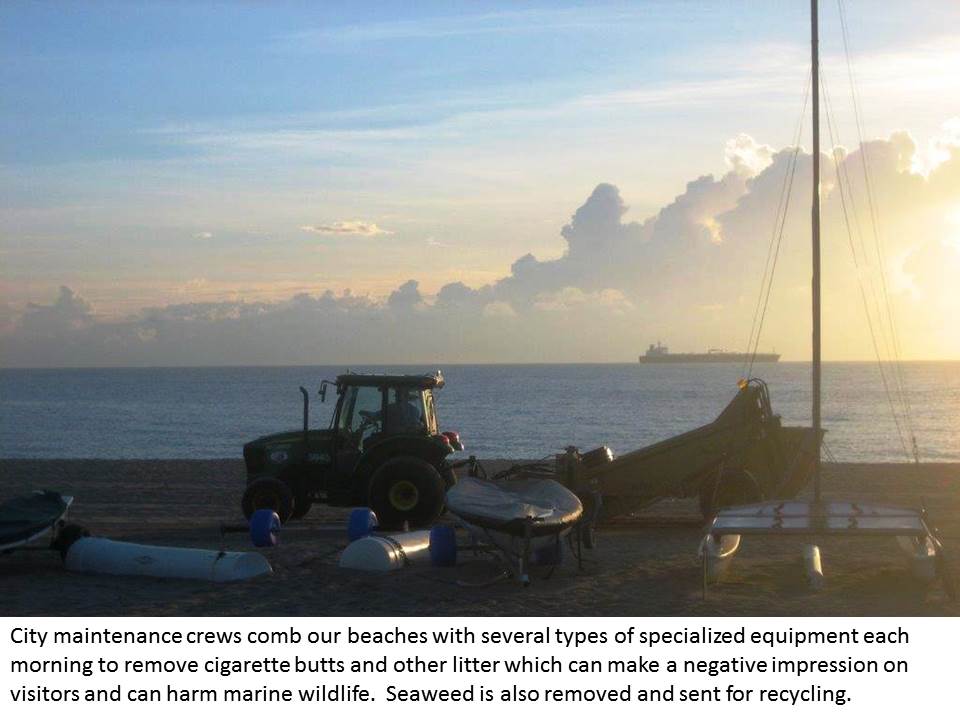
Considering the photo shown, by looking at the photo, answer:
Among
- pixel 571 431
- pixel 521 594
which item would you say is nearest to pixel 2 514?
pixel 521 594

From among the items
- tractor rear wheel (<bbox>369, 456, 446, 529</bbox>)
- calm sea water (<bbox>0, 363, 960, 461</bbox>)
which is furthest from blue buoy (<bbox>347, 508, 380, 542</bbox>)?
calm sea water (<bbox>0, 363, 960, 461</bbox>)

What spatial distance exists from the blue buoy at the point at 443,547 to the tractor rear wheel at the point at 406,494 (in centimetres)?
259

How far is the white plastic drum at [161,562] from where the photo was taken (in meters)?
10.6

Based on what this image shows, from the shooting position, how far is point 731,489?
47.5ft

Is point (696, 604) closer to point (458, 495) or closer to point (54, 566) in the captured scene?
point (458, 495)

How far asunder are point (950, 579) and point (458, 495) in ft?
14.4

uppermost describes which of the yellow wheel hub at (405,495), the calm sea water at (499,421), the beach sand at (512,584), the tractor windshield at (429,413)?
the tractor windshield at (429,413)

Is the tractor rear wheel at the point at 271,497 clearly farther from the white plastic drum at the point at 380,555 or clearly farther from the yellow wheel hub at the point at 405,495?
the white plastic drum at the point at 380,555

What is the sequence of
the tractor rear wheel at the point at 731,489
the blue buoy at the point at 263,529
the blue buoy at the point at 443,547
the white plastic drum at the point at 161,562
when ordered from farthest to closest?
the tractor rear wheel at the point at 731,489
the blue buoy at the point at 263,529
the blue buoy at the point at 443,547
the white plastic drum at the point at 161,562

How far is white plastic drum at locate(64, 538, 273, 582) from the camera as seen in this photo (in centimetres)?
1058

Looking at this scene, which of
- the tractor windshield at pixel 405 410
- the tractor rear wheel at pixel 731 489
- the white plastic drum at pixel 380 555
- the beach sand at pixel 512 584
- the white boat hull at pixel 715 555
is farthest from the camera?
the tractor windshield at pixel 405 410

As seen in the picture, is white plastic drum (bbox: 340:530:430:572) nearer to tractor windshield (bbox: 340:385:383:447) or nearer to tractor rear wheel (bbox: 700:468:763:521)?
tractor windshield (bbox: 340:385:383:447)

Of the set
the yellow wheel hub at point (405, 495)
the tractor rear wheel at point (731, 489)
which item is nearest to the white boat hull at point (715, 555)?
the tractor rear wheel at point (731, 489)

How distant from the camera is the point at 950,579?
993cm
